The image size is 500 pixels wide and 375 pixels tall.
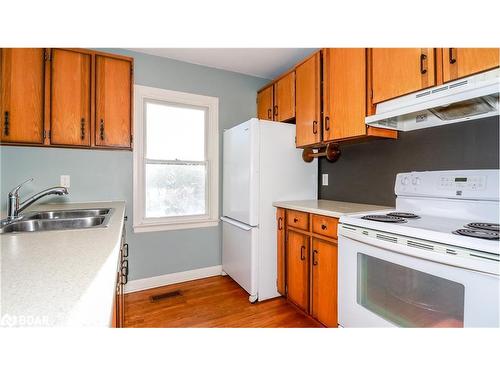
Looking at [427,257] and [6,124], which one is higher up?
[6,124]

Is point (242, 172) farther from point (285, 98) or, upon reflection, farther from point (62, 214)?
point (62, 214)

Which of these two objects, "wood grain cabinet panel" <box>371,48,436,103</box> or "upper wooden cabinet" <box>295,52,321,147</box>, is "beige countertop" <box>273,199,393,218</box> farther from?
"wood grain cabinet panel" <box>371,48,436,103</box>

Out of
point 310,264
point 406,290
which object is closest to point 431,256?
point 406,290

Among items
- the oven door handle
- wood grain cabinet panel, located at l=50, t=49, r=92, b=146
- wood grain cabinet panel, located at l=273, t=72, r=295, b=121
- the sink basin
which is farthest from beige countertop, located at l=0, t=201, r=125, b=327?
wood grain cabinet panel, located at l=273, t=72, r=295, b=121

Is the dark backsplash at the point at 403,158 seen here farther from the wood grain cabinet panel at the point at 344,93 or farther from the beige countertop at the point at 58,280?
the beige countertop at the point at 58,280

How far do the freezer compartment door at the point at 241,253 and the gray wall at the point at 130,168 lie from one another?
→ 0.21 metres

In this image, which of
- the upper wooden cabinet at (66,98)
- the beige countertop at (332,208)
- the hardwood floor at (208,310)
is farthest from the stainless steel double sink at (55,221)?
the beige countertop at (332,208)

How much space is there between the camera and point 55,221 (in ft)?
4.73

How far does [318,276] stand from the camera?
176cm

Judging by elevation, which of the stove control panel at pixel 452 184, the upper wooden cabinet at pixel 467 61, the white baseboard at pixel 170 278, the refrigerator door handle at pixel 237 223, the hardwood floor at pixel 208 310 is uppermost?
the upper wooden cabinet at pixel 467 61

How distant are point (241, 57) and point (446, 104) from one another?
200cm

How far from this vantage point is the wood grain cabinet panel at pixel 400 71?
1.32m
